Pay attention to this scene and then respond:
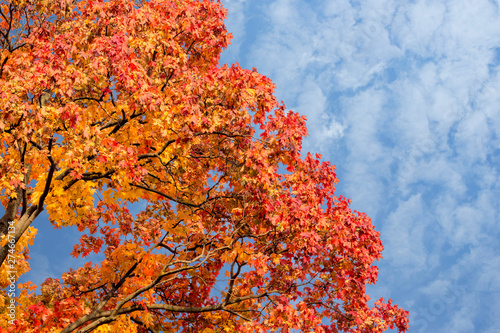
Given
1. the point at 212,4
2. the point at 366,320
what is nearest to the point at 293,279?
the point at 366,320

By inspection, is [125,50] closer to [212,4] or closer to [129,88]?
[129,88]

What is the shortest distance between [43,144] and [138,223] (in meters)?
3.95

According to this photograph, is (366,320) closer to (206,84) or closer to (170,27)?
(206,84)

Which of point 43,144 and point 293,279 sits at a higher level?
point 43,144

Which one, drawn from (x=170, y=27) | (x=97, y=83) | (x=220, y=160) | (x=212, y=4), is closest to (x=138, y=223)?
(x=220, y=160)

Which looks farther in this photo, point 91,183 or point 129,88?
point 91,183

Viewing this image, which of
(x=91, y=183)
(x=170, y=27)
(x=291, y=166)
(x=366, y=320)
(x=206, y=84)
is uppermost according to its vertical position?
(x=170, y=27)

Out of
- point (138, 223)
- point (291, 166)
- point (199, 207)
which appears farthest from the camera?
point (138, 223)

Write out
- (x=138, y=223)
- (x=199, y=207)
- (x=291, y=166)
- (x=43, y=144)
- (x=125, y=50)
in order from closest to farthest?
(x=125, y=50) < (x=43, y=144) < (x=291, y=166) < (x=199, y=207) < (x=138, y=223)

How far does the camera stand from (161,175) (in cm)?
1305

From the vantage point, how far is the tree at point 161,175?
402 inches

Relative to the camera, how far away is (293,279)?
12.5 meters

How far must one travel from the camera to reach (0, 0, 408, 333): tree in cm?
1020

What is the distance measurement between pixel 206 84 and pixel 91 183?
385 cm
